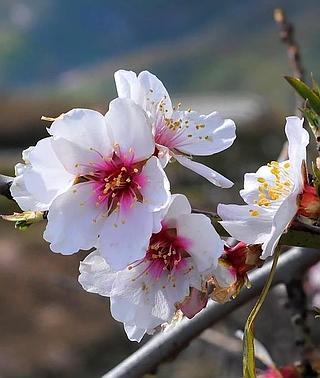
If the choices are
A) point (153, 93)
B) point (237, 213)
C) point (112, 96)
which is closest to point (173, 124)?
point (153, 93)

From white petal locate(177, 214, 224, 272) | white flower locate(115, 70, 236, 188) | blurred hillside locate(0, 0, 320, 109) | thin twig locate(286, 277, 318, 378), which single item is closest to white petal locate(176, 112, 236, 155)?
white flower locate(115, 70, 236, 188)

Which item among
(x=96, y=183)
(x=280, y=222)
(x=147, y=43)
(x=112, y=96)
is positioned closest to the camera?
(x=280, y=222)

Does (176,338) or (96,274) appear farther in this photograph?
(176,338)

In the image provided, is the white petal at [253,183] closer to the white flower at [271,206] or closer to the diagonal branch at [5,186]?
the white flower at [271,206]

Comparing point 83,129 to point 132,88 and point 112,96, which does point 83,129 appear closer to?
point 132,88

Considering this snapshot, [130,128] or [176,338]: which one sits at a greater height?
[130,128]

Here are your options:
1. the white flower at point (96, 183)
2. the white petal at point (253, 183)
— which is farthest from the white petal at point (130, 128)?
the white petal at point (253, 183)

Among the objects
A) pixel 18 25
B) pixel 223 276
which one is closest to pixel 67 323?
pixel 223 276
